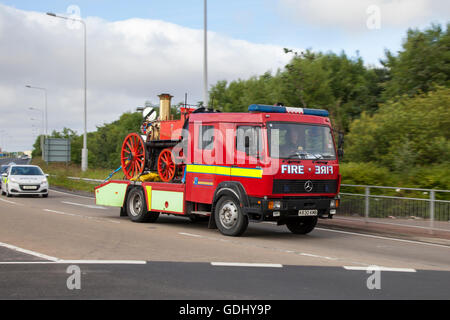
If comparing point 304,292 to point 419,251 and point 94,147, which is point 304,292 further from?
point 94,147

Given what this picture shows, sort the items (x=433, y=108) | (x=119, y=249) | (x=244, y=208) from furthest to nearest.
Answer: (x=433, y=108) < (x=244, y=208) < (x=119, y=249)

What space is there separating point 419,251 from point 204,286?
5697mm

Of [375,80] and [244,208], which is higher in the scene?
[375,80]

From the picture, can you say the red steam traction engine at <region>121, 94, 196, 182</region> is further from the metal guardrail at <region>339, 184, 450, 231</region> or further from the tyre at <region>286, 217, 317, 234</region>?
the metal guardrail at <region>339, 184, 450, 231</region>

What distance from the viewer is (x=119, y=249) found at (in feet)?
32.7

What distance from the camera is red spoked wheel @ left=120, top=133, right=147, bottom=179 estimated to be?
15.6m

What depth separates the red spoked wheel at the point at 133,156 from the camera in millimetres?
15633

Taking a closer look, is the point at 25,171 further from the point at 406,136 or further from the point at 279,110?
the point at 279,110

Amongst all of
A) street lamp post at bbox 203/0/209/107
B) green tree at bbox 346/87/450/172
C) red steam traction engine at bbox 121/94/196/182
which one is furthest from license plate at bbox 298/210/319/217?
street lamp post at bbox 203/0/209/107

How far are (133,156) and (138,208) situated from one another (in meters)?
1.54

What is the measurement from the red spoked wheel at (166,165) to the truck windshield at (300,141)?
3657mm

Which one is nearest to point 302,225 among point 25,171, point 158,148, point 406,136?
point 158,148

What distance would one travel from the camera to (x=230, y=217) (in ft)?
40.1
